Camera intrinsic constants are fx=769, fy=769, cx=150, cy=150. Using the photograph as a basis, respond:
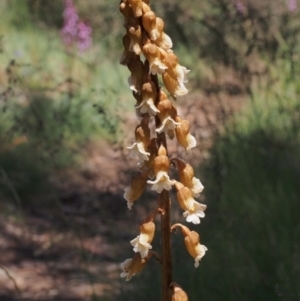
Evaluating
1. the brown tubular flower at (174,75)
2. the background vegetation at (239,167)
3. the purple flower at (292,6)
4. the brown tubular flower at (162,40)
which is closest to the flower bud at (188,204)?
the brown tubular flower at (174,75)

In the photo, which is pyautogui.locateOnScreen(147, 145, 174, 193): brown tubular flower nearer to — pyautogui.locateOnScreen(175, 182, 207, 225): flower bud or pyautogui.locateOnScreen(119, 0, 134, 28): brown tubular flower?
pyautogui.locateOnScreen(175, 182, 207, 225): flower bud

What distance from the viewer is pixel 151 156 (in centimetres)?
179

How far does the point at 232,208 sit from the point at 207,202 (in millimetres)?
141

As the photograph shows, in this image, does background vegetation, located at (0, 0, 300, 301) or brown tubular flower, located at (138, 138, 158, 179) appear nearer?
brown tubular flower, located at (138, 138, 158, 179)

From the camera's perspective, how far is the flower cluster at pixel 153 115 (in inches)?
68.3

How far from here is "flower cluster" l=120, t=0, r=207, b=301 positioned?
68.3 inches

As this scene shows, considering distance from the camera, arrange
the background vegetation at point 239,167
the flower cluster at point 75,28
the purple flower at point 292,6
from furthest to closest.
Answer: the purple flower at point 292,6
the flower cluster at point 75,28
the background vegetation at point 239,167

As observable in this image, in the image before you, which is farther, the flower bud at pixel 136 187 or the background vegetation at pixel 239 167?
the background vegetation at pixel 239 167

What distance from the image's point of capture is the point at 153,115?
175 cm

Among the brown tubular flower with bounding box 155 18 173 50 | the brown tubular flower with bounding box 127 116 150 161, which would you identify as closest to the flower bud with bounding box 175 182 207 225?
the brown tubular flower with bounding box 127 116 150 161

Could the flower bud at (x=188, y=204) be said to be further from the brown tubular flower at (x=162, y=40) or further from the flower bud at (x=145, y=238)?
the brown tubular flower at (x=162, y=40)

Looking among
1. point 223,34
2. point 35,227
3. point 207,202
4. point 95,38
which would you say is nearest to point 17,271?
point 35,227

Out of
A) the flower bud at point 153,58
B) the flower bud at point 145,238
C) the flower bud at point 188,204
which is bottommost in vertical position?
the flower bud at point 145,238

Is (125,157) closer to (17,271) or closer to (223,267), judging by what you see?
(223,267)
